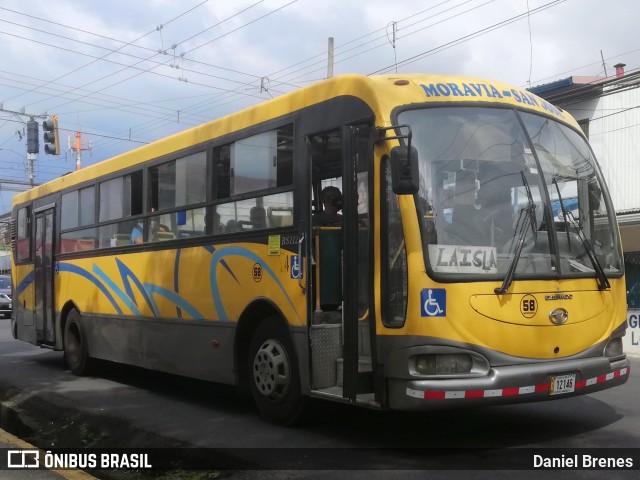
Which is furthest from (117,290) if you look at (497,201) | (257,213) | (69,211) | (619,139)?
(619,139)

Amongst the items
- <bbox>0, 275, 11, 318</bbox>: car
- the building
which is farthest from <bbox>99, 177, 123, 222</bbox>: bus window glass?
<bbox>0, 275, 11, 318</bbox>: car

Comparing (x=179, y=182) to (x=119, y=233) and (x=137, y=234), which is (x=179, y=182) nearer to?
(x=137, y=234)

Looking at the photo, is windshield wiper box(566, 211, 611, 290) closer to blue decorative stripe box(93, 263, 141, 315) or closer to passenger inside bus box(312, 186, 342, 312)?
passenger inside bus box(312, 186, 342, 312)

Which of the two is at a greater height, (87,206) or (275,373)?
(87,206)

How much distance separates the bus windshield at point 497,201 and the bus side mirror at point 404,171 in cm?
22

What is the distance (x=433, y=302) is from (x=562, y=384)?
126cm

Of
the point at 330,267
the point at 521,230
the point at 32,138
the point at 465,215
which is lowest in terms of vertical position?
the point at 330,267

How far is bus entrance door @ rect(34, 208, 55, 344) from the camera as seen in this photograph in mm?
12250

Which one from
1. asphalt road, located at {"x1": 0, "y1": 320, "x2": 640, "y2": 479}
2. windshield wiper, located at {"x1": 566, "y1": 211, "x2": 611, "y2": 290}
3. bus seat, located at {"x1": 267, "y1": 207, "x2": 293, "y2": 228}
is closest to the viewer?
asphalt road, located at {"x1": 0, "y1": 320, "x2": 640, "y2": 479}

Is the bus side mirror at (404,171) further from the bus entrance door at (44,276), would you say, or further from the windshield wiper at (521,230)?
the bus entrance door at (44,276)

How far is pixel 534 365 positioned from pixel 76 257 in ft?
27.0

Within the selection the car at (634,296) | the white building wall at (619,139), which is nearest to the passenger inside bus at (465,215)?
the car at (634,296)

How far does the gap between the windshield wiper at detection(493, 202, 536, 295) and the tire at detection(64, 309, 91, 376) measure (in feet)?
25.0

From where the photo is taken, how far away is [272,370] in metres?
6.84
